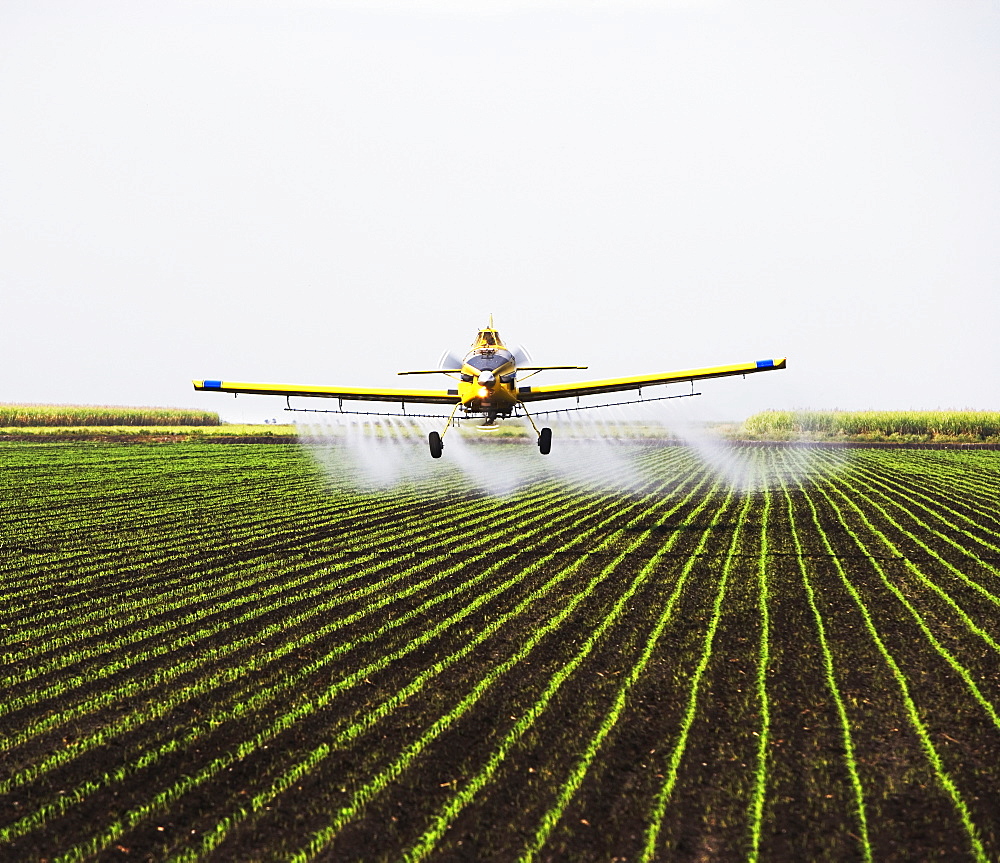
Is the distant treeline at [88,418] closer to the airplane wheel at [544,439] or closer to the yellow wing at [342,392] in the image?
the yellow wing at [342,392]

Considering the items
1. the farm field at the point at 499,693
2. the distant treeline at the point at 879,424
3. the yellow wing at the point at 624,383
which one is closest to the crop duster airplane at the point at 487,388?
the yellow wing at the point at 624,383

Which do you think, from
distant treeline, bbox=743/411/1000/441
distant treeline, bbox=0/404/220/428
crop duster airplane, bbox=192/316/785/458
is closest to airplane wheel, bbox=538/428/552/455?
crop duster airplane, bbox=192/316/785/458

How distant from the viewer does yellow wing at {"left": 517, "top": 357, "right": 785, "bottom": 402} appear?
79.9 feet

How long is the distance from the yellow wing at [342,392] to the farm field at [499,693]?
4722 mm

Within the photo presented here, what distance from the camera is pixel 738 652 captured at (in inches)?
488

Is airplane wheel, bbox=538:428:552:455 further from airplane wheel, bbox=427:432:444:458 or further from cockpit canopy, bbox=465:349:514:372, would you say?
airplane wheel, bbox=427:432:444:458

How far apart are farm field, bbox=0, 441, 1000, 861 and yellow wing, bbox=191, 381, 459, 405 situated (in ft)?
15.5

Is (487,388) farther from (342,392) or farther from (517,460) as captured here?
(517,460)

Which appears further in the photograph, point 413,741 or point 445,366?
point 445,366

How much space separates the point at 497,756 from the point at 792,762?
3415 millimetres

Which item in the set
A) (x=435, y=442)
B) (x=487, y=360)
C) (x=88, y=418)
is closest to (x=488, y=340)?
(x=487, y=360)

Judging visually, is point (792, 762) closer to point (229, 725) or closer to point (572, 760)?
point (572, 760)

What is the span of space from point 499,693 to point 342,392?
59.0ft

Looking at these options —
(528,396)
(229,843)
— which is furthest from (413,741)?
(528,396)
